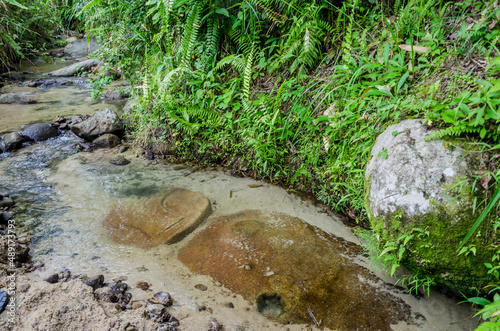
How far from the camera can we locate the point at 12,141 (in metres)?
4.84

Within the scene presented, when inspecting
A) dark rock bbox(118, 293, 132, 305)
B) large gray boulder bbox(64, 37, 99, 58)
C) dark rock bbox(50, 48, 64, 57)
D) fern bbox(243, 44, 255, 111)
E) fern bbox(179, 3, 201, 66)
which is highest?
fern bbox(179, 3, 201, 66)

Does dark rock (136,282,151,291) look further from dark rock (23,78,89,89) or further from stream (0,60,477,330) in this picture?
dark rock (23,78,89,89)

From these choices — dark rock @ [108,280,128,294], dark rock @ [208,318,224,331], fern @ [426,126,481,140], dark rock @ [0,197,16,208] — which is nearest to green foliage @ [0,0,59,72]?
dark rock @ [0,197,16,208]

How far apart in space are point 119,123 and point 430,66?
193 inches

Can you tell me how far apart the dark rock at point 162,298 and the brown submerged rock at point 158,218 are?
72 centimetres

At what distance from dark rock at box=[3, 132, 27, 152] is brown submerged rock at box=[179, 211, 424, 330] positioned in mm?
4166

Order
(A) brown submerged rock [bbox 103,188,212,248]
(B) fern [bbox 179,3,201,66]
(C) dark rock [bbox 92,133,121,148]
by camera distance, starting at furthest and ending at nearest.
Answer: (C) dark rock [bbox 92,133,121,148] → (B) fern [bbox 179,3,201,66] → (A) brown submerged rock [bbox 103,188,212,248]

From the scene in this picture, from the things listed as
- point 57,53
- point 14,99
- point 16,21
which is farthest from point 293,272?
point 57,53

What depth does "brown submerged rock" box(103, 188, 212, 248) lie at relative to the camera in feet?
9.43

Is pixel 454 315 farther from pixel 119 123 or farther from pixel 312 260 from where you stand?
pixel 119 123

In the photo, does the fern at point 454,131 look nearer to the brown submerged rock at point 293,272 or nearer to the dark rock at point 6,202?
the brown submerged rock at point 293,272

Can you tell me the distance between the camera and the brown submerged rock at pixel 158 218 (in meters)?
2.88

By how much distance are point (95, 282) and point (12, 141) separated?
413 cm

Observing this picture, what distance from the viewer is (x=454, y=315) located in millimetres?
2059
